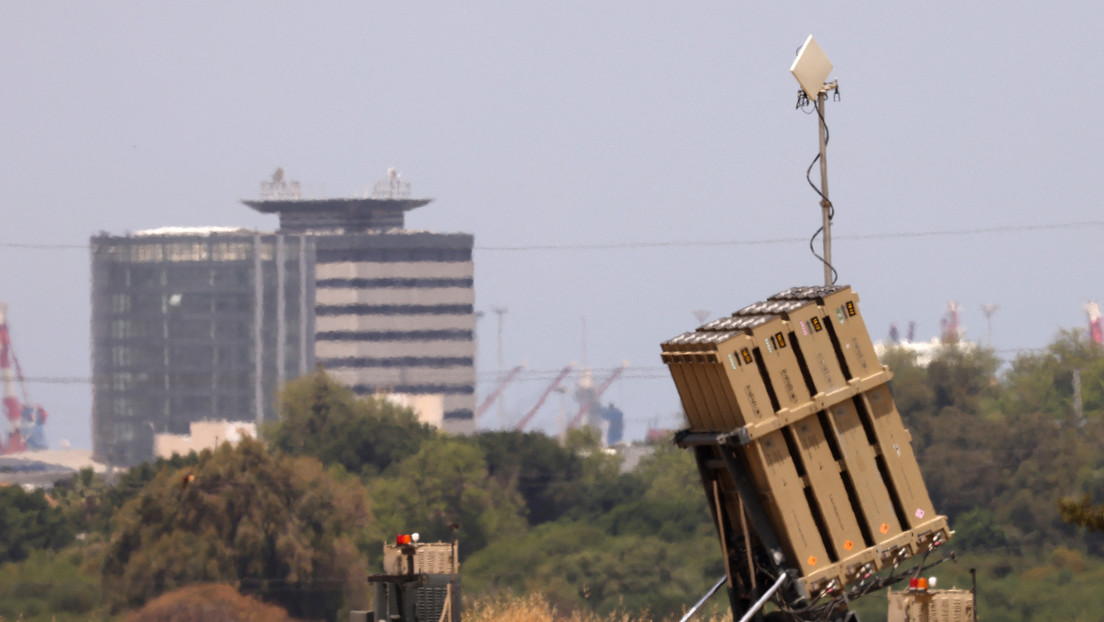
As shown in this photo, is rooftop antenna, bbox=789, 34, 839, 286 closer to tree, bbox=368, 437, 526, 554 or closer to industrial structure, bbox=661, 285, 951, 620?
industrial structure, bbox=661, 285, 951, 620

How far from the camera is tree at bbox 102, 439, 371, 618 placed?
69188 mm

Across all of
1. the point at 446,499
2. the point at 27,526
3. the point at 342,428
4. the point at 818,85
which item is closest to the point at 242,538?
the point at 446,499

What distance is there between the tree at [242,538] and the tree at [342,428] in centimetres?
2343

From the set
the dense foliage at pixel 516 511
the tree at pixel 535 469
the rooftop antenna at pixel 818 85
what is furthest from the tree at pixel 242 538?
the rooftop antenna at pixel 818 85

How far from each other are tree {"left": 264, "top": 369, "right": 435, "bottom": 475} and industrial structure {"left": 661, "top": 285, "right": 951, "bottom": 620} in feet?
286

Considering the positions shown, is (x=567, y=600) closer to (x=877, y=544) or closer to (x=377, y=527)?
(x=377, y=527)

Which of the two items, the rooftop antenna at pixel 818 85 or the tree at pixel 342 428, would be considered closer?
the rooftop antenna at pixel 818 85

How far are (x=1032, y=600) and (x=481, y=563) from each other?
24484 millimetres

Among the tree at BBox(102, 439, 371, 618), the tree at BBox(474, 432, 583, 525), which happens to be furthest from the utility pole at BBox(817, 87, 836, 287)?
the tree at BBox(474, 432, 583, 525)

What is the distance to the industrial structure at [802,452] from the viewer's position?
13.7 m

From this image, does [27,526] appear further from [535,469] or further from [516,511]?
[535,469]

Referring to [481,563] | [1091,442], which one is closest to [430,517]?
[481,563]

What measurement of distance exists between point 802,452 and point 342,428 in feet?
319

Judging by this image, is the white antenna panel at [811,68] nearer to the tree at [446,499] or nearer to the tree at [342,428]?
the tree at [446,499]
